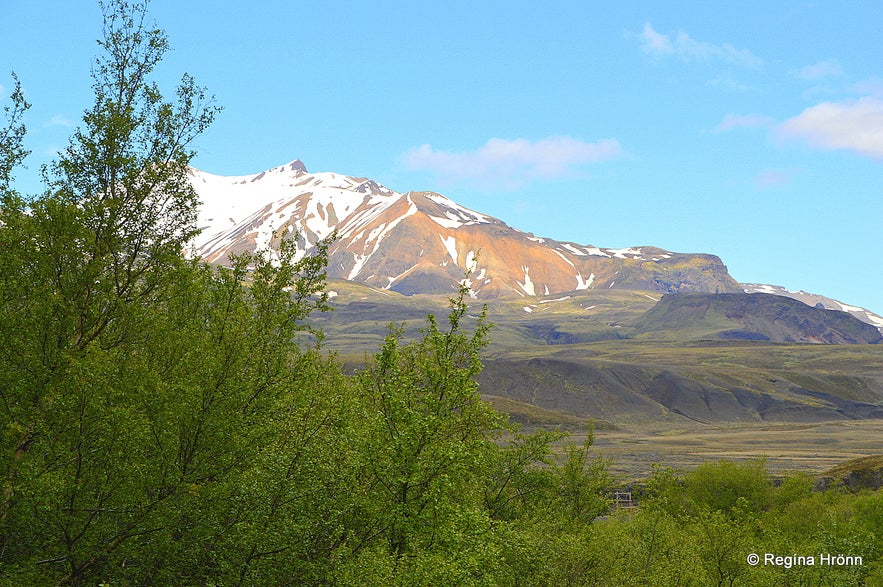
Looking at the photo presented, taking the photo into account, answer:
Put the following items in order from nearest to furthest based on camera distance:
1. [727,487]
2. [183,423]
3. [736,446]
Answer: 1. [183,423]
2. [727,487]
3. [736,446]

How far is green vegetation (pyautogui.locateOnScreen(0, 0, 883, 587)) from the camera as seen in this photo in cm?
1761

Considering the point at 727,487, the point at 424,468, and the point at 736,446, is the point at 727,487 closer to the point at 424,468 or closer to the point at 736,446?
the point at 424,468

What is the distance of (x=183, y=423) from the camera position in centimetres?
1888

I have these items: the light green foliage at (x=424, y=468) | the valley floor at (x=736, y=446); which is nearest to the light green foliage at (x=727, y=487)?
the valley floor at (x=736, y=446)

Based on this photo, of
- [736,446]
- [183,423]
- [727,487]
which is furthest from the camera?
[736,446]

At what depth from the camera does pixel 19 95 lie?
77.6ft

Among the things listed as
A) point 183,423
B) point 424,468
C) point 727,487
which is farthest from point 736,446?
point 183,423

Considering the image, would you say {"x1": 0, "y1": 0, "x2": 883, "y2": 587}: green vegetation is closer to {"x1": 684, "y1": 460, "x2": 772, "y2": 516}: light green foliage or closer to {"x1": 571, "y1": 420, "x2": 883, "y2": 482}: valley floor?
{"x1": 684, "y1": 460, "x2": 772, "y2": 516}: light green foliage

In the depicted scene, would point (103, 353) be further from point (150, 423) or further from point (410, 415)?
point (410, 415)

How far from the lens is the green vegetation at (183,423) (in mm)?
17609

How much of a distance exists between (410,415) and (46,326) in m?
9.62

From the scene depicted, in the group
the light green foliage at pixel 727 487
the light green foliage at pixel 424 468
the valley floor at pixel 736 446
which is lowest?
the valley floor at pixel 736 446

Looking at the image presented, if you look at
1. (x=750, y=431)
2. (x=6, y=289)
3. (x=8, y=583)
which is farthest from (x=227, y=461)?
(x=750, y=431)

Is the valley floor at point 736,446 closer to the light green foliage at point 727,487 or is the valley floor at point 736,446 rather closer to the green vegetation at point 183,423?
the light green foliage at point 727,487
